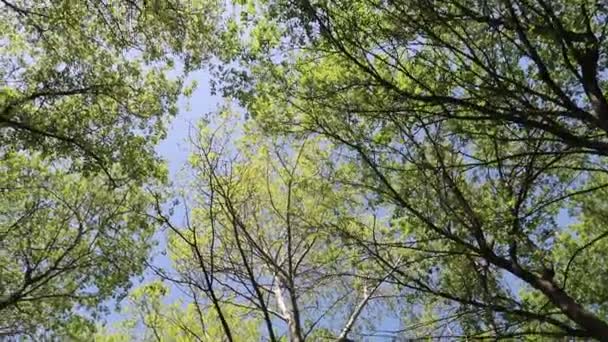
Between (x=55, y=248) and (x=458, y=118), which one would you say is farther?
(x=55, y=248)

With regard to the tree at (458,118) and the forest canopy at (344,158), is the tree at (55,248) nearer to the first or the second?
the forest canopy at (344,158)

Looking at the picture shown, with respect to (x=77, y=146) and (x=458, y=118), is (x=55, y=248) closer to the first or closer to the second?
(x=77, y=146)

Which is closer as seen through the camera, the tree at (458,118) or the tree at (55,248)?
the tree at (458,118)

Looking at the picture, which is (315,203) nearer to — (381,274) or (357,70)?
(381,274)

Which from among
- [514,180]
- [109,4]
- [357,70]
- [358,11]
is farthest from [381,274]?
[109,4]

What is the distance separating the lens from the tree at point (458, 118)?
5547 mm

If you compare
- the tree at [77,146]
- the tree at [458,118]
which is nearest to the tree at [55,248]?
the tree at [77,146]

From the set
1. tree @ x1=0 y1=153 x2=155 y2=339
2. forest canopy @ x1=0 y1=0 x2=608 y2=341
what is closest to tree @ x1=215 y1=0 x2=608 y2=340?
forest canopy @ x1=0 y1=0 x2=608 y2=341

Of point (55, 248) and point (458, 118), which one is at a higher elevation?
point (55, 248)

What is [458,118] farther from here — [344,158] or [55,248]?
[55,248]

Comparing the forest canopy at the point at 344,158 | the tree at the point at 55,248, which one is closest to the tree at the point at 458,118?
the forest canopy at the point at 344,158

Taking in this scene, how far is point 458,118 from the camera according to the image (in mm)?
5211

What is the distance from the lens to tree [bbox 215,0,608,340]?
555 centimetres

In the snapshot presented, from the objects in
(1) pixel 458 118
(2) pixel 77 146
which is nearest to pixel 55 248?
(2) pixel 77 146
